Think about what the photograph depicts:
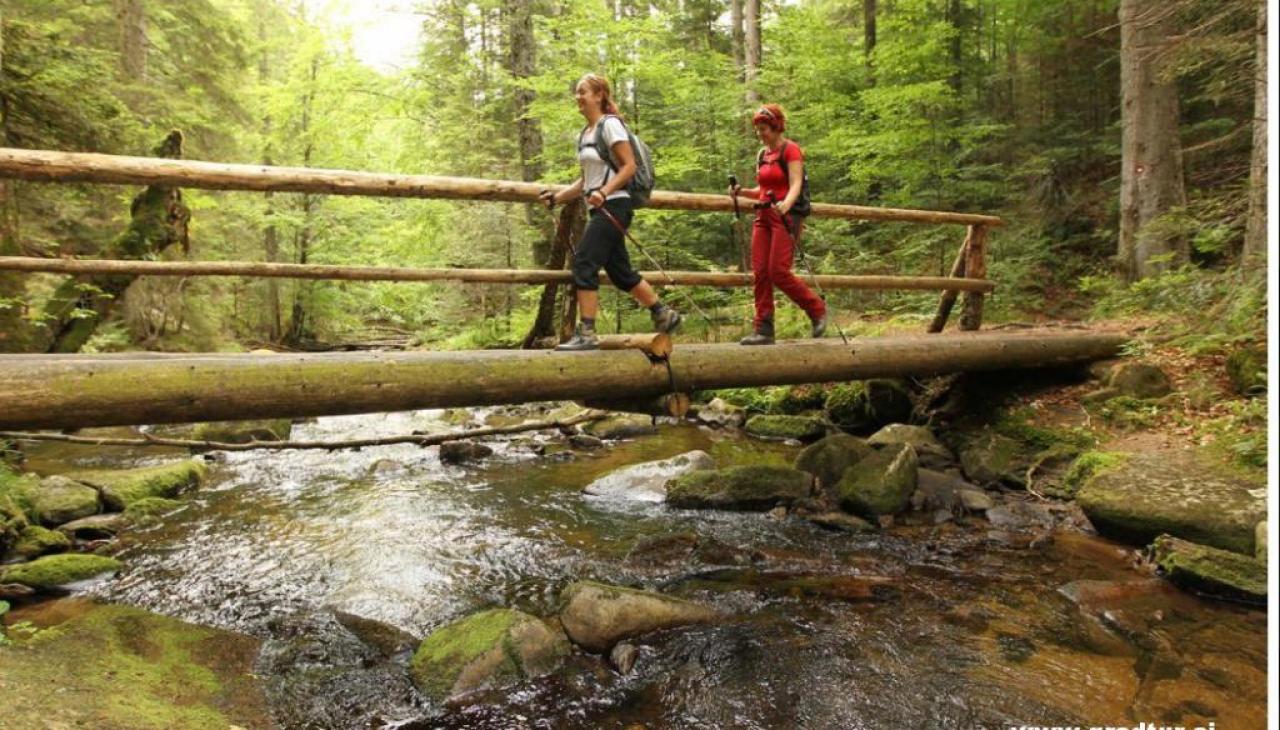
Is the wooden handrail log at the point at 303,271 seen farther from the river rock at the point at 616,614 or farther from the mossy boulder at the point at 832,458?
the mossy boulder at the point at 832,458

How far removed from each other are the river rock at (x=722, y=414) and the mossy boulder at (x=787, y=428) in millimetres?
482

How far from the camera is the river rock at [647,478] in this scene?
302 inches

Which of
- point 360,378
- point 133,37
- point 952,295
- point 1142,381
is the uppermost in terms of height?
point 133,37

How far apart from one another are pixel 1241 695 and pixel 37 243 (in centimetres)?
1410

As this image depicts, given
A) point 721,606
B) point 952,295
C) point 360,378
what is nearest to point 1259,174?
point 952,295

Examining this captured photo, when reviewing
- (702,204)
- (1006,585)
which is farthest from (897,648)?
(702,204)

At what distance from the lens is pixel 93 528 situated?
250 inches

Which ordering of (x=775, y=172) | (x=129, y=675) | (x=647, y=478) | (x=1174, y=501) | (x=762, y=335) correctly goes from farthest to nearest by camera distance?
(x=647, y=478) < (x=762, y=335) < (x=775, y=172) < (x=1174, y=501) < (x=129, y=675)

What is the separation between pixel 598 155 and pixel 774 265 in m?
2.07

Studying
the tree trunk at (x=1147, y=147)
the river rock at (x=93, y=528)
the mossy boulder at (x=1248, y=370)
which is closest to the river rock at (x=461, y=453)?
the river rock at (x=93, y=528)

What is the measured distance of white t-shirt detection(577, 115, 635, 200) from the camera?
4.72 meters

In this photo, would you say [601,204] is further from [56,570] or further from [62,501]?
[62,501]

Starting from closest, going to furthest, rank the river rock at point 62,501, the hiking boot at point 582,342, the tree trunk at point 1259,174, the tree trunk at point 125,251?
the hiking boot at point 582,342 < the tree trunk at point 1259,174 < the river rock at point 62,501 < the tree trunk at point 125,251

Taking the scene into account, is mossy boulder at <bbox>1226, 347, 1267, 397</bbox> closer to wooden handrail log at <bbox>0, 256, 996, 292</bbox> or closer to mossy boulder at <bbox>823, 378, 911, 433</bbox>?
mossy boulder at <bbox>823, 378, 911, 433</bbox>
